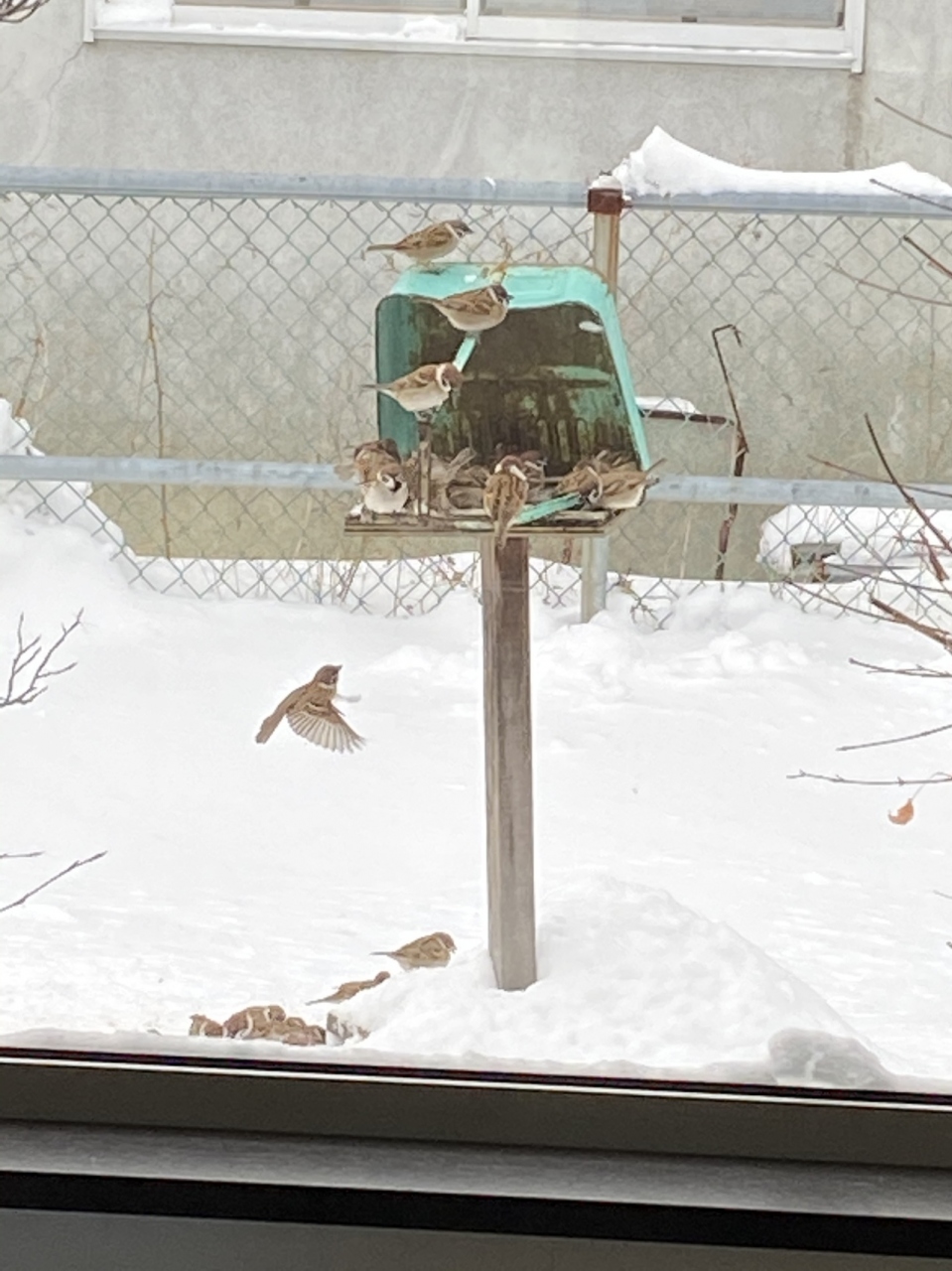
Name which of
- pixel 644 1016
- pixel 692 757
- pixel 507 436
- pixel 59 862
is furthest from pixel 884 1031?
pixel 59 862

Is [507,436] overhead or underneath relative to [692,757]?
overhead

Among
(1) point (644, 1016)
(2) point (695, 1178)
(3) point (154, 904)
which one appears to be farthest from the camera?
(3) point (154, 904)

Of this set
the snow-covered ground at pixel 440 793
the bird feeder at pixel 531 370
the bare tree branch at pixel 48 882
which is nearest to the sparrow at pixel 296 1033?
the snow-covered ground at pixel 440 793

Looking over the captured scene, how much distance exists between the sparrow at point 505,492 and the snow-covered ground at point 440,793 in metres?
0.15

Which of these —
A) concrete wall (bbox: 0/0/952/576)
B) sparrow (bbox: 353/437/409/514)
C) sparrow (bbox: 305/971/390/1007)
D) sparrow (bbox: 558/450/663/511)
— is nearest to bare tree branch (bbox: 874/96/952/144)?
concrete wall (bbox: 0/0/952/576)

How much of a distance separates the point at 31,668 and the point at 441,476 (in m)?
0.37

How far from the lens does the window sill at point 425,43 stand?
3.04ft

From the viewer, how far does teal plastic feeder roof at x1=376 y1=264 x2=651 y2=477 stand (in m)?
0.96

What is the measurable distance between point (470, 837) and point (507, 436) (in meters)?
0.30

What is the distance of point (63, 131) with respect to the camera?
968 mm

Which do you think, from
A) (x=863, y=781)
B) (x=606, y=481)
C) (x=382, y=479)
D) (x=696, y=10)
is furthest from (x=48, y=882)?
(x=696, y=10)

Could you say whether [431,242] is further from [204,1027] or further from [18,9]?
[204,1027]

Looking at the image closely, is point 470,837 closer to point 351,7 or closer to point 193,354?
point 193,354

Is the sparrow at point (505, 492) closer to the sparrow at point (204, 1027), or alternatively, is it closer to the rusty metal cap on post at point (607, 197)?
the rusty metal cap on post at point (607, 197)
